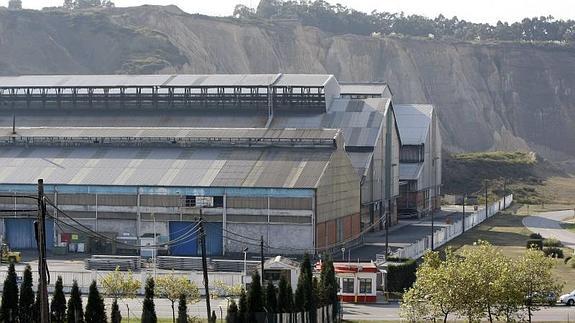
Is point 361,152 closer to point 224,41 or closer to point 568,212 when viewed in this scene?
point 568,212

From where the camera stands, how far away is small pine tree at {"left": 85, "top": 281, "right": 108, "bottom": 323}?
42406mm

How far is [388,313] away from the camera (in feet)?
188

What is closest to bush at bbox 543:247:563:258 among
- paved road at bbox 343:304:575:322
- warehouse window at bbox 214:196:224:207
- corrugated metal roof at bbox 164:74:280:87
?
paved road at bbox 343:304:575:322

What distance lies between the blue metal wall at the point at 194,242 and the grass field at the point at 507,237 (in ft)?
53.6

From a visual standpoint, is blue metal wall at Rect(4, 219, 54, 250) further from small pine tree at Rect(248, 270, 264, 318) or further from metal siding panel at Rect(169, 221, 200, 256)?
small pine tree at Rect(248, 270, 264, 318)

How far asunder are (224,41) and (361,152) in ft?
312

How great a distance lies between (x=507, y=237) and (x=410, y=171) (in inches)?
759

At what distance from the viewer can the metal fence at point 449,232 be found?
75500 millimetres

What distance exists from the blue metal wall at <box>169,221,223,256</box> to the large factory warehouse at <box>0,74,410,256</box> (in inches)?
3.3

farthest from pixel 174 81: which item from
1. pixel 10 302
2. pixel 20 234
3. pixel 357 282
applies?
pixel 10 302

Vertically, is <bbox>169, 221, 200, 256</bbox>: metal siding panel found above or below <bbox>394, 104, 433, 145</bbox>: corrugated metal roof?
below

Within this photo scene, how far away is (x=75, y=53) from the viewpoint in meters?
177

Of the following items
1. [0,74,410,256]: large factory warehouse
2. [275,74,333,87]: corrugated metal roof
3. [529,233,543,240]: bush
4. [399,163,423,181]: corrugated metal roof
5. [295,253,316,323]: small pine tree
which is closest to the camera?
[295,253,316,323]: small pine tree

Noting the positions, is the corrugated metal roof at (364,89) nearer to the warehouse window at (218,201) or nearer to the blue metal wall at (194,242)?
the warehouse window at (218,201)
